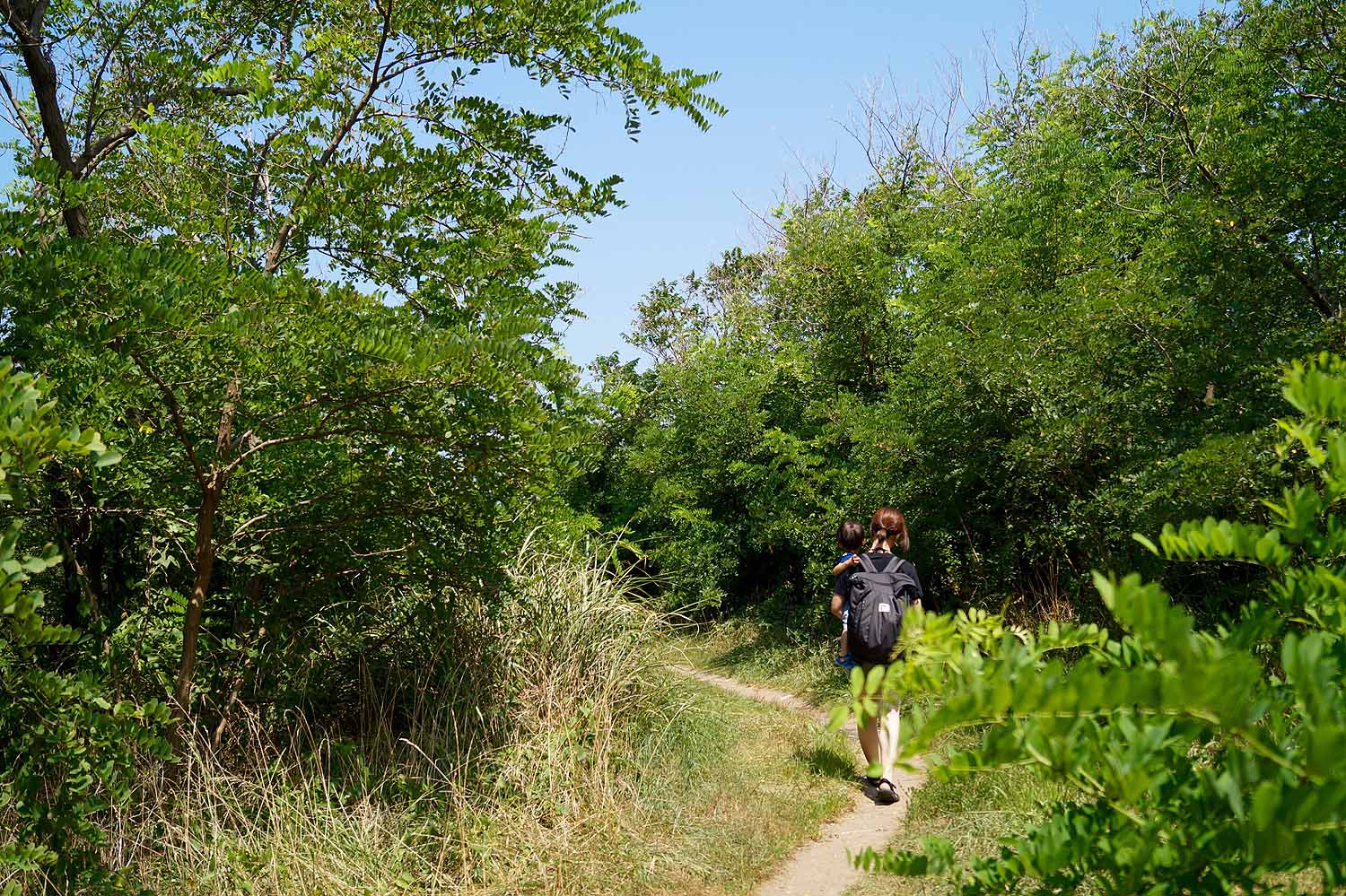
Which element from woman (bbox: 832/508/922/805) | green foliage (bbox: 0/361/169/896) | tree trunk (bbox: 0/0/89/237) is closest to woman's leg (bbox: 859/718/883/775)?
woman (bbox: 832/508/922/805)

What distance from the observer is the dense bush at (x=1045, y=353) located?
18.7ft

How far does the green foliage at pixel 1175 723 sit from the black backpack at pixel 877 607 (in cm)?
365

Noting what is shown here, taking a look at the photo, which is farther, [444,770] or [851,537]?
[851,537]

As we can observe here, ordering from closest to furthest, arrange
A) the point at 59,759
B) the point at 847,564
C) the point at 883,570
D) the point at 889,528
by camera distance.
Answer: the point at 59,759, the point at 883,570, the point at 889,528, the point at 847,564

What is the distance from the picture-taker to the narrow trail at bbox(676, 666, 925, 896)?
173 inches

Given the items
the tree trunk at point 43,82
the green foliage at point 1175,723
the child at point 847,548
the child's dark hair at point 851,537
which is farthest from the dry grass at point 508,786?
the green foliage at point 1175,723

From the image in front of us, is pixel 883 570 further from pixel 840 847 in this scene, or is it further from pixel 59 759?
pixel 59 759

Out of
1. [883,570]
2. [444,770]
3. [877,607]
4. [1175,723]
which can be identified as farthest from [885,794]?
[1175,723]

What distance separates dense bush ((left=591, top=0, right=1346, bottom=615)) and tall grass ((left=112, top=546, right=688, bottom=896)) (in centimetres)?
361

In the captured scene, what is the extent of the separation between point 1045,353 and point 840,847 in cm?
440

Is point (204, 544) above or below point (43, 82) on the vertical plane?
below

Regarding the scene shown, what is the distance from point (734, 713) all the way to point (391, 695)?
3225 millimetres

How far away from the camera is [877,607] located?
543 cm

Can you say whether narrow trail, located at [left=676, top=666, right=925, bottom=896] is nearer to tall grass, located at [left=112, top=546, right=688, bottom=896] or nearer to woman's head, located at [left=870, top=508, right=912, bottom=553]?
tall grass, located at [left=112, top=546, right=688, bottom=896]
